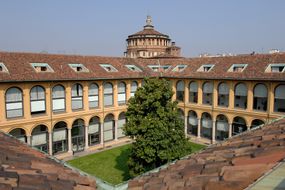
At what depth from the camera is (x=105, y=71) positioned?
31312 millimetres

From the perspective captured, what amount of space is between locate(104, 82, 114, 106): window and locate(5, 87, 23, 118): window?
9627mm

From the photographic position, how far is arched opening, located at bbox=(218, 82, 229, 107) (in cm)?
2983

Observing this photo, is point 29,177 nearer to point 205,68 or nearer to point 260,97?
point 260,97

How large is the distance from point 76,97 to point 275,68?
21546mm

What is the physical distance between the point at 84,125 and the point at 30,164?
24.8 m

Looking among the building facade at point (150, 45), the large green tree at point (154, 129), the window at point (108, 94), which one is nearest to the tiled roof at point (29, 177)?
the large green tree at point (154, 129)

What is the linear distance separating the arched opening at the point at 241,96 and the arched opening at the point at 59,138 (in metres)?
19.6

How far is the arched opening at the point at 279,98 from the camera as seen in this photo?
83.3 feet

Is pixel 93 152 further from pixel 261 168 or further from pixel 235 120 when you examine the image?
pixel 261 168

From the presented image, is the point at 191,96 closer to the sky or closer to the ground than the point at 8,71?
closer to the ground

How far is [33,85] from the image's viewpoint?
25109 millimetres

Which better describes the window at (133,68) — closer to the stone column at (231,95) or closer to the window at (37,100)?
the stone column at (231,95)

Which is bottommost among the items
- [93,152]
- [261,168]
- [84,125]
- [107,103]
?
[93,152]

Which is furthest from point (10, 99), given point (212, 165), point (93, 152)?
point (212, 165)
